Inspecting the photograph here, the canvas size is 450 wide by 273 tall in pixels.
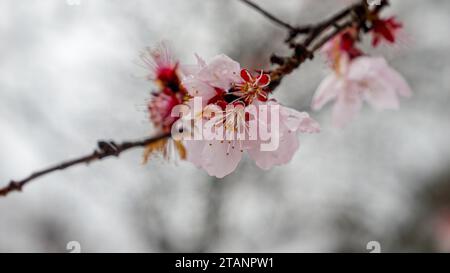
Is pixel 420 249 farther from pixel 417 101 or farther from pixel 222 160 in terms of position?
pixel 222 160

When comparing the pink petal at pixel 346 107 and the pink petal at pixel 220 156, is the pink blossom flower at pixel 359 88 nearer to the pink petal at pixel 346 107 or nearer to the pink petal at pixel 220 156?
the pink petal at pixel 346 107

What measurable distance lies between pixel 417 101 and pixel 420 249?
1785 mm

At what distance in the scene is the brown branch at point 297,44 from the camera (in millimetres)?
659

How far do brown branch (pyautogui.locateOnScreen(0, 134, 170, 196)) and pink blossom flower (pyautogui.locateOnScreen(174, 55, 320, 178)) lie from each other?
0.32 ft

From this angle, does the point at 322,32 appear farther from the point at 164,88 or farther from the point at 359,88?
the point at 164,88

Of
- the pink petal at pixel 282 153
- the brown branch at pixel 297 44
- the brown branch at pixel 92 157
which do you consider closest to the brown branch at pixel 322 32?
the brown branch at pixel 297 44

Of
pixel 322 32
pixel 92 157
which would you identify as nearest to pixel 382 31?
pixel 322 32

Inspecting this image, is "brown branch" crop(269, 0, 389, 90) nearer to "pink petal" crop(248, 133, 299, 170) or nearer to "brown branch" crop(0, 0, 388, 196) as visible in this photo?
"brown branch" crop(0, 0, 388, 196)

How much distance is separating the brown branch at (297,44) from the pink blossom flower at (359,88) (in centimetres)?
5
